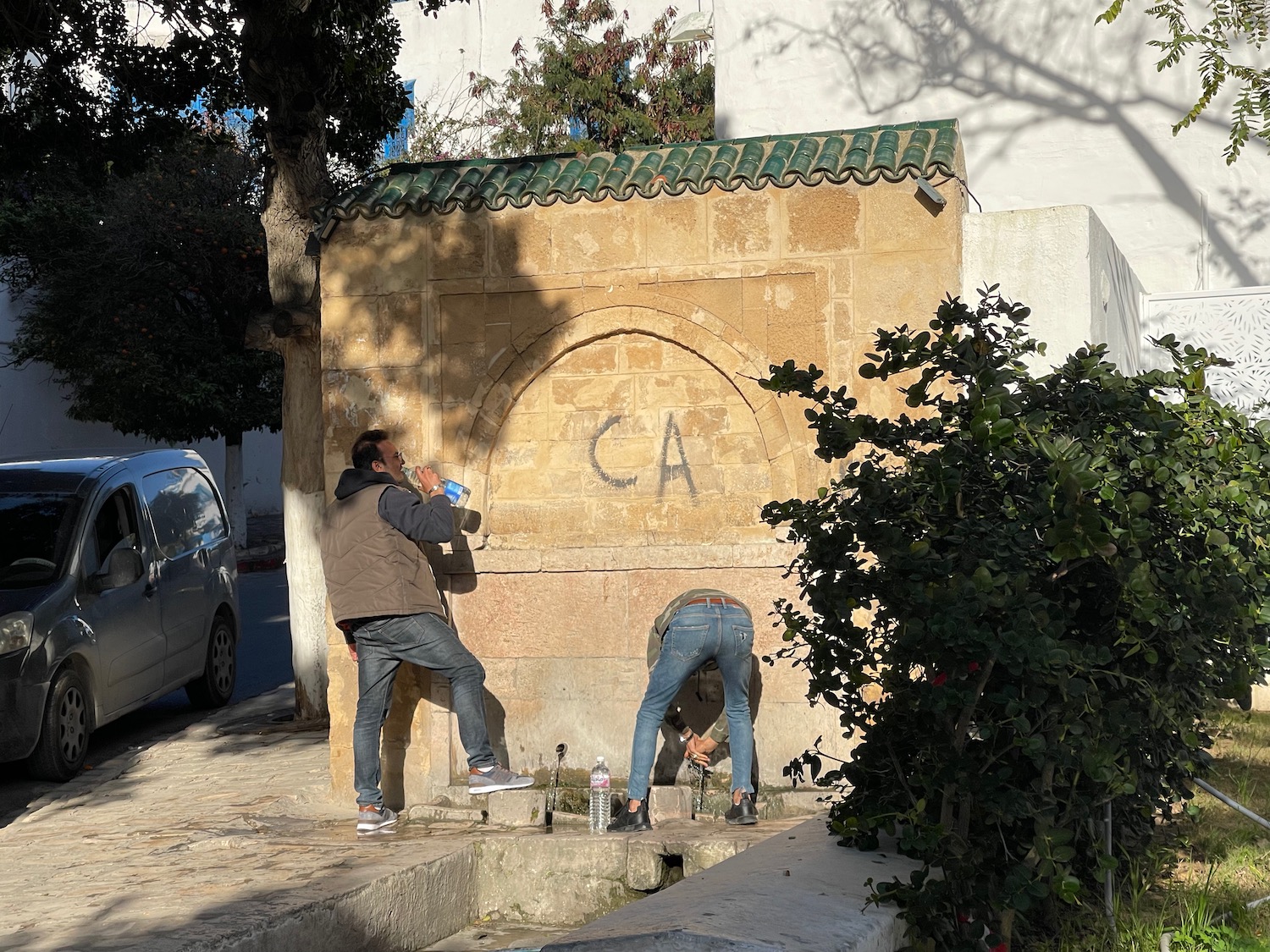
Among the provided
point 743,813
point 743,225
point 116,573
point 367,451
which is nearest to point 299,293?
point 116,573

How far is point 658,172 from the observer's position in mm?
7023

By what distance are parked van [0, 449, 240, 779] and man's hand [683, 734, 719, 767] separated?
13.1 ft

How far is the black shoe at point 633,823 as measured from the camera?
630cm

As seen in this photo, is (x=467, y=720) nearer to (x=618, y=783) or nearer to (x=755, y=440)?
(x=618, y=783)

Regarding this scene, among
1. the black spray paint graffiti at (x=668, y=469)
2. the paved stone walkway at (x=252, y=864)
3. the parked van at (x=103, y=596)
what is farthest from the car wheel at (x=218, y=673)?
the black spray paint graffiti at (x=668, y=469)

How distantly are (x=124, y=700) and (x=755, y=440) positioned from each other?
16.2ft

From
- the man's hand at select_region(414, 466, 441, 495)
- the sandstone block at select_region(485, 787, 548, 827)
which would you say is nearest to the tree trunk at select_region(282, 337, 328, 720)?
the man's hand at select_region(414, 466, 441, 495)

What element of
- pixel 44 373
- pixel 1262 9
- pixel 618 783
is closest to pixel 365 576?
pixel 618 783

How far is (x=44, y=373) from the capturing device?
25.0 meters

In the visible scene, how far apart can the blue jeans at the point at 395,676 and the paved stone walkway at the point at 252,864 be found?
348 millimetres

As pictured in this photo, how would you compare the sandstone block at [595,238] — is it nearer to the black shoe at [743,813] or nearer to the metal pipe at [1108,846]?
the black shoe at [743,813]

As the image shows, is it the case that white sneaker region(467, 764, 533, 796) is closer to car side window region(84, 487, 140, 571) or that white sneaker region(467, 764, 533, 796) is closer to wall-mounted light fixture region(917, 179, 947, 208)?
wall-mounted light fixture region(917, 179, 947, 208)

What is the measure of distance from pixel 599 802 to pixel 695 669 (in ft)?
2.51

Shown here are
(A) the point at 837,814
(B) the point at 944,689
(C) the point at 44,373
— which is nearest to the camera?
(B) the point at 944,689
